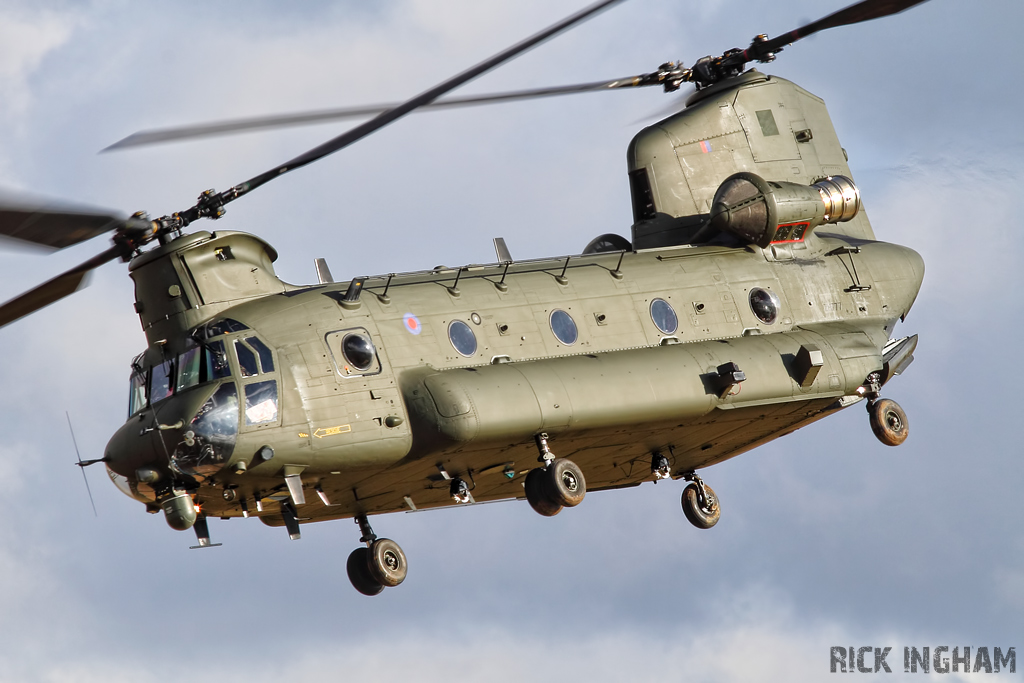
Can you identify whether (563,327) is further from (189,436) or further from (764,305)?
(189,436)

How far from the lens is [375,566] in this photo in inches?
1040

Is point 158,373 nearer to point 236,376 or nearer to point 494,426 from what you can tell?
point 236,376

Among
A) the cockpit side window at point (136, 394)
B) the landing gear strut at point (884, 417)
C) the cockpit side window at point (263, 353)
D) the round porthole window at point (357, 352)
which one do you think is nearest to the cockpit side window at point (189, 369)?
the cockpit side window at point (263, 353)

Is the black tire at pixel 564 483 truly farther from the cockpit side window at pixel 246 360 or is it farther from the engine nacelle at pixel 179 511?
the engine nacelle at pixel 179 511

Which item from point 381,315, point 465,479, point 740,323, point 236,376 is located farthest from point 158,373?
point 740,323

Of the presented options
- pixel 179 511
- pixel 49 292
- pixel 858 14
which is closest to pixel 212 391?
pixel 179 511

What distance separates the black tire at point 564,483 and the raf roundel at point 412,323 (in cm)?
304

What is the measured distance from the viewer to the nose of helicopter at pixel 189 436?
2353cm

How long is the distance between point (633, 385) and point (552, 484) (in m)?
2.26

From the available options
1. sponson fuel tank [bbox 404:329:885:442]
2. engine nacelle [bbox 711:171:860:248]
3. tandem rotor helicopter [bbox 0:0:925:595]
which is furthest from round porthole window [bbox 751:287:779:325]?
engine nacelle [bbox 711:171:860:248]

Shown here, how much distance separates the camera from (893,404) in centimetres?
2884

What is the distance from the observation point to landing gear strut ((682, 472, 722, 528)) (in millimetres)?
29500

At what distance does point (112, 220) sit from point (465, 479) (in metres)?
7.21

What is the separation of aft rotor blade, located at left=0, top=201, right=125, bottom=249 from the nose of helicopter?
285cm
